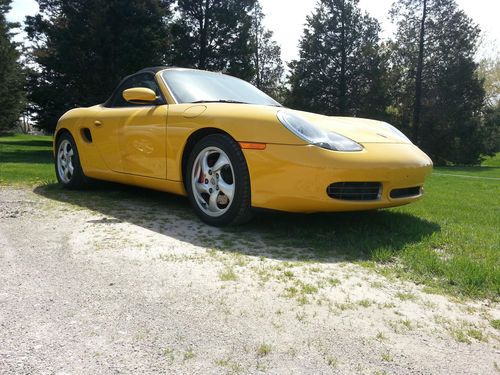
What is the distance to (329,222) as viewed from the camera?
376cm

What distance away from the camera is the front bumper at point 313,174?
122 inches

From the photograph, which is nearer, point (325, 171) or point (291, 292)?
point (291, 292)

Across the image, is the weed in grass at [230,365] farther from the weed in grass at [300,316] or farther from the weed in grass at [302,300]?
the weed in grass at [302,300]

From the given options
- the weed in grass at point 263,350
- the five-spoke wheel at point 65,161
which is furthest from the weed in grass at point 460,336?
the five-spoke wheel at point 65,161

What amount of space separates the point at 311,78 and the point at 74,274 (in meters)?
31.4

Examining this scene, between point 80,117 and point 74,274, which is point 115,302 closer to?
point 74,274

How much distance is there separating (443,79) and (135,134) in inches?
1241

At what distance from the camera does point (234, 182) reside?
3375 mm

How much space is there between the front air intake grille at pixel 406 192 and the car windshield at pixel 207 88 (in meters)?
1.65

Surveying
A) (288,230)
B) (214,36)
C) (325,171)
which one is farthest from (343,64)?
(325,171)

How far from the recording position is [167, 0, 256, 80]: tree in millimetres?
25484

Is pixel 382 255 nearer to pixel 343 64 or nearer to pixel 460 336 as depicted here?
pixel 460 336

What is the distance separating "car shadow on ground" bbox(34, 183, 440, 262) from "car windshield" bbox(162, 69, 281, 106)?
1079 mm

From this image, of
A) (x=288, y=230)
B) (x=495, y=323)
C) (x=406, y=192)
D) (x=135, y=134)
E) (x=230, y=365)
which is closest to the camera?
(x=230, y=365)
